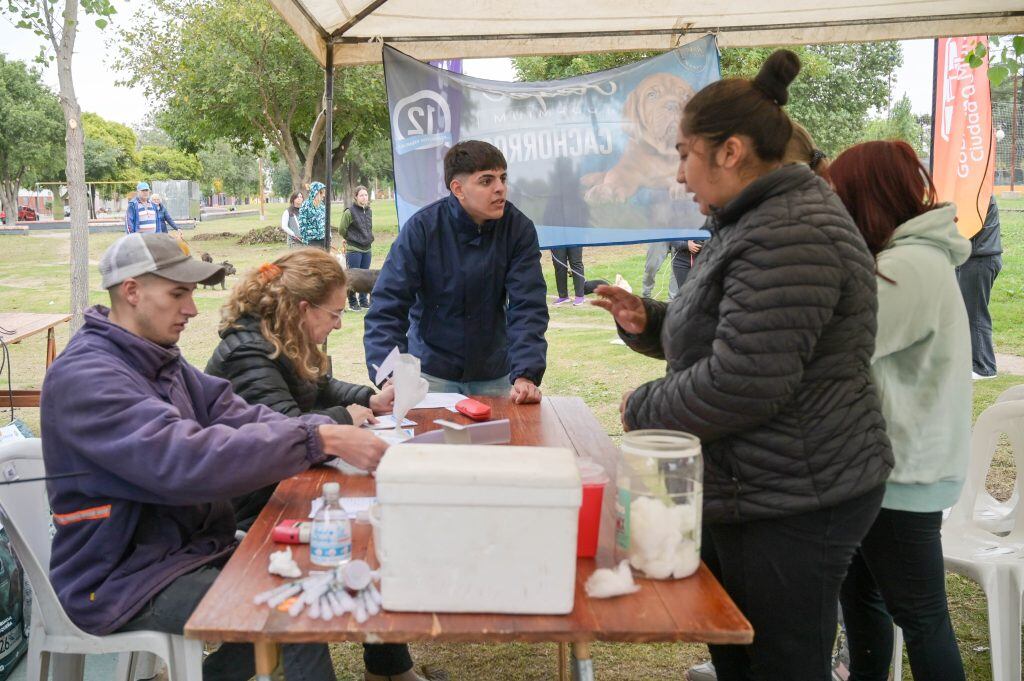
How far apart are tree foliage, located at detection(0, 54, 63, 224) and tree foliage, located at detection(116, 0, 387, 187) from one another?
13299 mm

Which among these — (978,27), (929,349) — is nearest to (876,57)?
(978,27)

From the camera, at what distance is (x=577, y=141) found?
427cm

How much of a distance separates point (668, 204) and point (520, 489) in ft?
10.6

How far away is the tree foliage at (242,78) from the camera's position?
70.4 feet

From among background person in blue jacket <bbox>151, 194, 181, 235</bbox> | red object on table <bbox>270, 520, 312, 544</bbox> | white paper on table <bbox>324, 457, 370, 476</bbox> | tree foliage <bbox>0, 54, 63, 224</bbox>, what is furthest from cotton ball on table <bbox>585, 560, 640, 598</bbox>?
tree foliage <bbox>0, 54, 63, 224</bbox>

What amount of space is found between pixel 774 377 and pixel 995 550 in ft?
5.14

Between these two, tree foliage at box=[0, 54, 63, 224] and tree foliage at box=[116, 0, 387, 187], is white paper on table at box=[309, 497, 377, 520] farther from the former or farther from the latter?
tree foliage at box=[0, 54, 63, 224]

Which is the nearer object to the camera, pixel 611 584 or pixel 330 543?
pixel 611 584

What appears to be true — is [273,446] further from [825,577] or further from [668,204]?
[668,204]

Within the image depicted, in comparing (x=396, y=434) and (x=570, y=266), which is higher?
(x=570, y=266)

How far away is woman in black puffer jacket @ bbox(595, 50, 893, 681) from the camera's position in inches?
60.1

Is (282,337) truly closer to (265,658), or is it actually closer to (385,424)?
(385,424)

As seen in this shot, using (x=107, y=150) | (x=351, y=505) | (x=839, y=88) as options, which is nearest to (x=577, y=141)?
(x=351, y=505)

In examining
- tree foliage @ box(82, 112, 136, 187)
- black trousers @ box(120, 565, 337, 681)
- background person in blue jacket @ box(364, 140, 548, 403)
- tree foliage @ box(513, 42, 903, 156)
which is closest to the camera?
black trousers @ box(120, 565, 337, 681)
